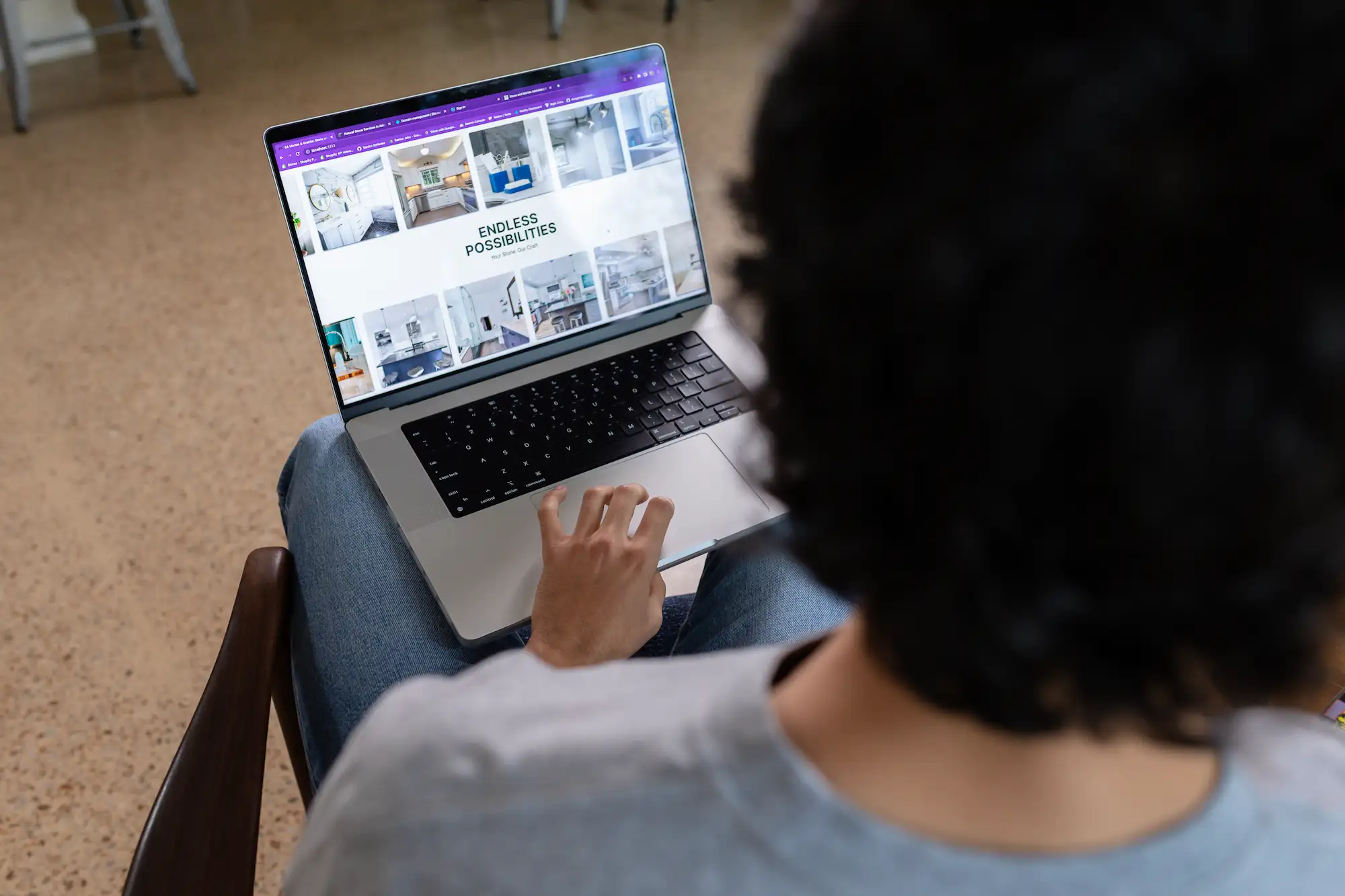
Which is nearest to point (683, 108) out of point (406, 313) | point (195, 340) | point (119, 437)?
point (195, 340)

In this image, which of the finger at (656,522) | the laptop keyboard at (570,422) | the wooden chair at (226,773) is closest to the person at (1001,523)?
the wooden chair at (226,773)

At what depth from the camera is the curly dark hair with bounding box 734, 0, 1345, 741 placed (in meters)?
0.26

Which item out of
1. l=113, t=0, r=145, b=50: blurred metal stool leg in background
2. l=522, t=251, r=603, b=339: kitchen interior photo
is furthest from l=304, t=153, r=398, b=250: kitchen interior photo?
l=113, t=0, r=145, b=50: blurred metal stool leg in background

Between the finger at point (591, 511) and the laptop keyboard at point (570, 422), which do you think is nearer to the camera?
the finger at point (591, 511)

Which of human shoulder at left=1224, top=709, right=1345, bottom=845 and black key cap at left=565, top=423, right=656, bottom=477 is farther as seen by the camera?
black key cap at left=565, top=423, right=656, bottom=477

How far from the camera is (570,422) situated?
957mm

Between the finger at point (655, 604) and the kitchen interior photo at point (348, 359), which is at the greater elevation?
the kitchen interior photo at point (348, 359)

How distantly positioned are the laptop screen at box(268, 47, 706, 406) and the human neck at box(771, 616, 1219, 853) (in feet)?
2.20

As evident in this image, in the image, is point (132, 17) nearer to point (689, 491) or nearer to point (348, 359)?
point (348, 359)

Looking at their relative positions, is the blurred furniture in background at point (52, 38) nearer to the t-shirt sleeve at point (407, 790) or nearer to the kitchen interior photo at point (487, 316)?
the kitchen interior photo at point (487, 316)

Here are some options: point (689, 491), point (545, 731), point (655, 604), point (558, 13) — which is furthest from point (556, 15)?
point (545, 731)

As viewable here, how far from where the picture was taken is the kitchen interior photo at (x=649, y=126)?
0.98 m

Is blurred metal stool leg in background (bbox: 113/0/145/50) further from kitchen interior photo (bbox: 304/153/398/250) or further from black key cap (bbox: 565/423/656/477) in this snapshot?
black key cap (bbox: 565/423/656/477)

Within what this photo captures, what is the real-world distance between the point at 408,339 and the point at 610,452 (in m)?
0.22
